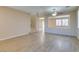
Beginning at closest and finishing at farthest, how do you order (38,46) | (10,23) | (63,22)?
(38,46)
(10,23)
(63,22)

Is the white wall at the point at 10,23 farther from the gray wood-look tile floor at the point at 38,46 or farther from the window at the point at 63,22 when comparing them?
the window at the point at 63,22

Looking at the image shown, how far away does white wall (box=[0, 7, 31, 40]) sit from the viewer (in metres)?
5.50

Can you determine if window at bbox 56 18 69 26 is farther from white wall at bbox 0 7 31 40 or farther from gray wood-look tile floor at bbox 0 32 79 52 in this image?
white wall at bbox 0 7 31 40

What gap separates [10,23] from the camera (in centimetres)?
621

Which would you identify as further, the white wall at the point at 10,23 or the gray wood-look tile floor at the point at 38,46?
the white wall at the point at 10,23

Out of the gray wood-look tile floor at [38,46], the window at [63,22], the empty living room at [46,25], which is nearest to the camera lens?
the gray wood-look tile floor at [38,46]

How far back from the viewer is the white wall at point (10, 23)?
5.50 m

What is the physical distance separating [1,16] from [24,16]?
2.93m

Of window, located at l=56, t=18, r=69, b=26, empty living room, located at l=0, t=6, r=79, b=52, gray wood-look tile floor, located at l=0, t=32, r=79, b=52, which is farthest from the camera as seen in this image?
window, located at l=56, t=18, r=69, b=26

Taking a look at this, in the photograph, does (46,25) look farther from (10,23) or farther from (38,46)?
(38,46)

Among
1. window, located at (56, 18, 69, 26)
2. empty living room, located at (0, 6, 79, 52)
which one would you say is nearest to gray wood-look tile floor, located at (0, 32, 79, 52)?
empty living room, located at (0, 6, 79, 52)

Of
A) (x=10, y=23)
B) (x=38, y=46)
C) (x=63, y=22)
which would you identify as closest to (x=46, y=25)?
(x=63, y=22)

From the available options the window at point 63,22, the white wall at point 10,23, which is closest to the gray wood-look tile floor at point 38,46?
the white wall at point 10,23

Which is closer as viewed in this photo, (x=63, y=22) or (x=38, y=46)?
(x=38, y=46)
